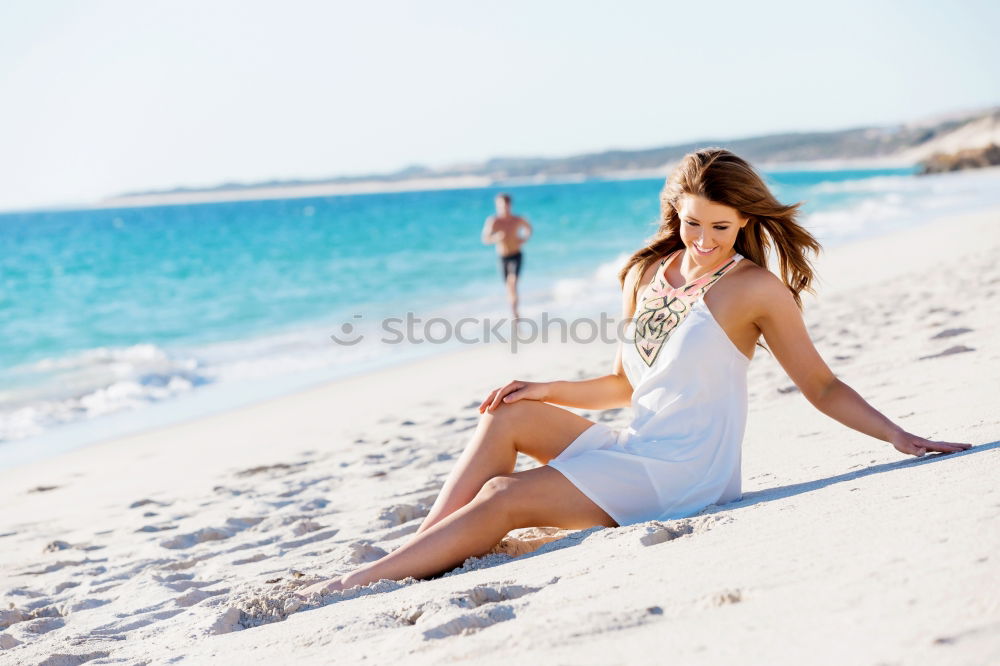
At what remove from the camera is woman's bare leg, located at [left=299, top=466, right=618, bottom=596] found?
2.90m

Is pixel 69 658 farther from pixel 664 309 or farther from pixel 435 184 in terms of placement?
pixel 435 184

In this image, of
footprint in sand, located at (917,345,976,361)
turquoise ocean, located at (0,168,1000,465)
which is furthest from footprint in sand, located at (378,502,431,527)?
footprint in sand, located at (917,345,976,361)

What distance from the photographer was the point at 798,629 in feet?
6.11

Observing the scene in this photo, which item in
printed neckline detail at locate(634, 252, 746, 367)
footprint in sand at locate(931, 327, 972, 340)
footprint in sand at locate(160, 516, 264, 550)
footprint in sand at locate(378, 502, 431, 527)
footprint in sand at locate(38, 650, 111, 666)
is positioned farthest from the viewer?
footprint in sand at locate(931, 327, 972, 340)

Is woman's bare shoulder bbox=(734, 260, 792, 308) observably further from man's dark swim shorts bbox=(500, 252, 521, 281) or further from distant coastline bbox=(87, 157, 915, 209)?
distant coastline bbox=(87, 157, 915, 209)

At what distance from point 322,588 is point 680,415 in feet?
4.12

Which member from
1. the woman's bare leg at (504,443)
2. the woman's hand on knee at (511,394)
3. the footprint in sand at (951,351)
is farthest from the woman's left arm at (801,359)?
the footprint in sand at (951,351)

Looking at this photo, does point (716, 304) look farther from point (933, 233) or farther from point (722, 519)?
point (933, 233)

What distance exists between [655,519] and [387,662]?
1.16 m

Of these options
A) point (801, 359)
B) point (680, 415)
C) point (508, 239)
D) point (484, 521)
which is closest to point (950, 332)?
point (801, 359)

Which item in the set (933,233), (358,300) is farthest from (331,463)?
(933,233)

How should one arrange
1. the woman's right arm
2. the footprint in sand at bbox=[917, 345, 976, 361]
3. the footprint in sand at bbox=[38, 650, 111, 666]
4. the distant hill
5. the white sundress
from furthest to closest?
the distant hill
the footprint in sand at bbox=[917, 345, 976, 361]
the woman's right arm
the white sundress
the footprint in sand at bbox=[38, 650, 111, 666]

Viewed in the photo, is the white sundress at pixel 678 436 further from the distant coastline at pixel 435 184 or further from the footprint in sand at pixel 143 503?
the distant coastline at pixel 435 184

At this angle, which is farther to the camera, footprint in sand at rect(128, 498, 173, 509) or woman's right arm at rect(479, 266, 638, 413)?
footprint in sand at rect(128, 498, 173, 509)
